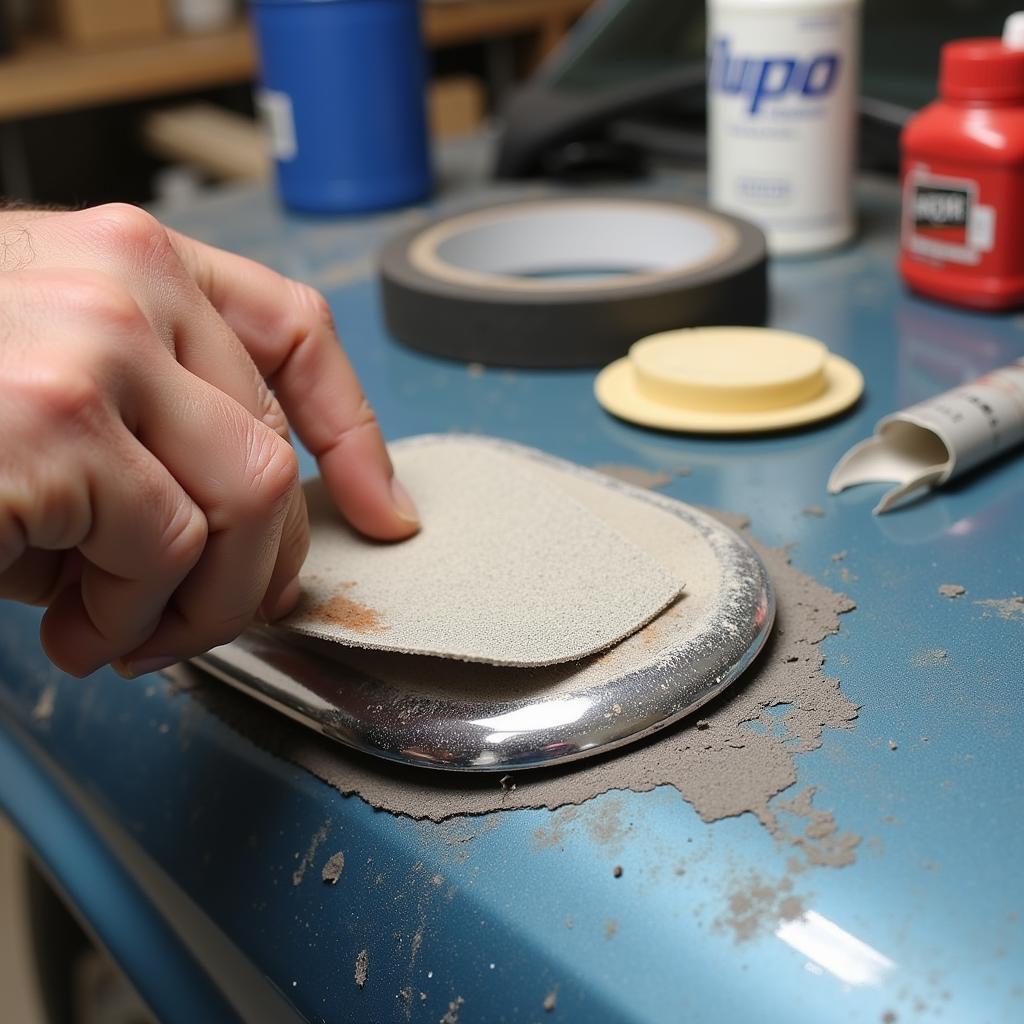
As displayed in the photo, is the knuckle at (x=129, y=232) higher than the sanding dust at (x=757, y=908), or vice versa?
the knuckle at (x=129, y=232)

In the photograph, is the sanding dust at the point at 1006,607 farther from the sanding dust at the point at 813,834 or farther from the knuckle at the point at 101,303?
the knuckle at the point at 101,303

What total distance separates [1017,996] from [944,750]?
0.09 m

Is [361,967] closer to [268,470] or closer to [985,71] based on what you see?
[268,470]

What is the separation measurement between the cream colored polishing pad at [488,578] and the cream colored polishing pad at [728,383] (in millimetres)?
141

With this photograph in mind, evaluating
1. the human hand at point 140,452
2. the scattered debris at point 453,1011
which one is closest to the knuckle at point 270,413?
the human hand at point 140,452

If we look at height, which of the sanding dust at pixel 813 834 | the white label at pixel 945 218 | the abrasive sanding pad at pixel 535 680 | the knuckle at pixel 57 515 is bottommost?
the sanding dust at pixel 813 834

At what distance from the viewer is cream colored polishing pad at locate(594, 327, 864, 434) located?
61 centimetres

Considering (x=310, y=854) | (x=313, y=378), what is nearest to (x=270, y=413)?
(x=313, y=378)

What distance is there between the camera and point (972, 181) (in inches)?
27.5

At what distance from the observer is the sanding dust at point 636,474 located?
1.87 ft

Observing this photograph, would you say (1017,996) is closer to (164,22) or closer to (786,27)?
(786,27)

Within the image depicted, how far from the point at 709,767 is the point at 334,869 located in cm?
13

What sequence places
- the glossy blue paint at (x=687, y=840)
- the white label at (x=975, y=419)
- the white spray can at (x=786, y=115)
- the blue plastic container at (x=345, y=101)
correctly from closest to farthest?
1. the glossy blue paint at (x=687, y=840)
2. the white label at (x=975, y=419)
3. the white spray can at (x=786, y=115)
4. the blue plastic container at (x=345, y=101)

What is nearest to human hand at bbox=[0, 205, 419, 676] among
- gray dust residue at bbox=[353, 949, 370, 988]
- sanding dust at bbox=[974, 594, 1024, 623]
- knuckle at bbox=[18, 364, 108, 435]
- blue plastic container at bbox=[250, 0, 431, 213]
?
knuckle at bbox=[18, 364, 108, 435]
